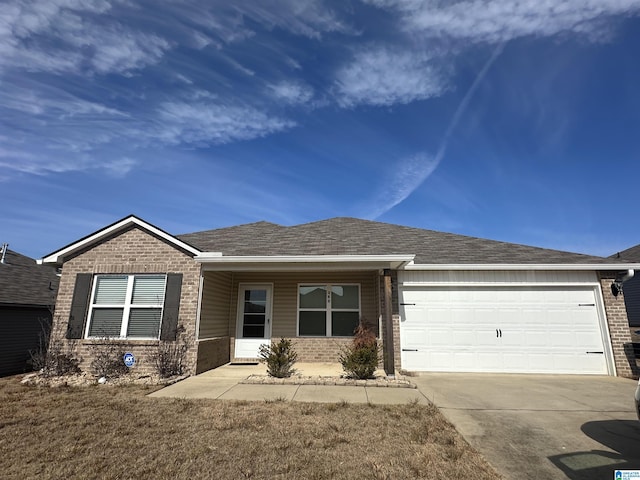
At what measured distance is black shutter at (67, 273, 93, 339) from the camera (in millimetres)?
8898

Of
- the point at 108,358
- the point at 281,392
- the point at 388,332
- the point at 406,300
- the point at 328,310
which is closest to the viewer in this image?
the point at 281,392

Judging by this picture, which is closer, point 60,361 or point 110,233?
point 60,361

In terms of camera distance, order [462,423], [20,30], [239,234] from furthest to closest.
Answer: [239,234] → [20,30] → [462,423]

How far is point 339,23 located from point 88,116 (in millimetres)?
7822

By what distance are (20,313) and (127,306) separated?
517 centimetres

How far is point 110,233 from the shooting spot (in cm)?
960

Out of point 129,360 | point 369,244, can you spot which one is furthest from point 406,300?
point 129,360

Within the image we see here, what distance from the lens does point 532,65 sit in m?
9.12

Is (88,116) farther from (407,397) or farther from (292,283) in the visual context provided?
(407,397)

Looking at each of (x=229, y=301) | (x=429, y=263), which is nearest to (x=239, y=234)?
(x=229, y=301)

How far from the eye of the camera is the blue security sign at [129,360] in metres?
8.60

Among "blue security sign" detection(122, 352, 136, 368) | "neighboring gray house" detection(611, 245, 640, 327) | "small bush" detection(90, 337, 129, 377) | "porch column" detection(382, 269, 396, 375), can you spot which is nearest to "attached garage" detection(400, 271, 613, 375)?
"porch column" detection(382, 269, 396, 375)

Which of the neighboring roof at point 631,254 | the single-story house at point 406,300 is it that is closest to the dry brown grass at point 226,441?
the single-story house at point 406,300

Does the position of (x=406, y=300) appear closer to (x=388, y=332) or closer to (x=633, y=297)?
(x=388, y=332)
